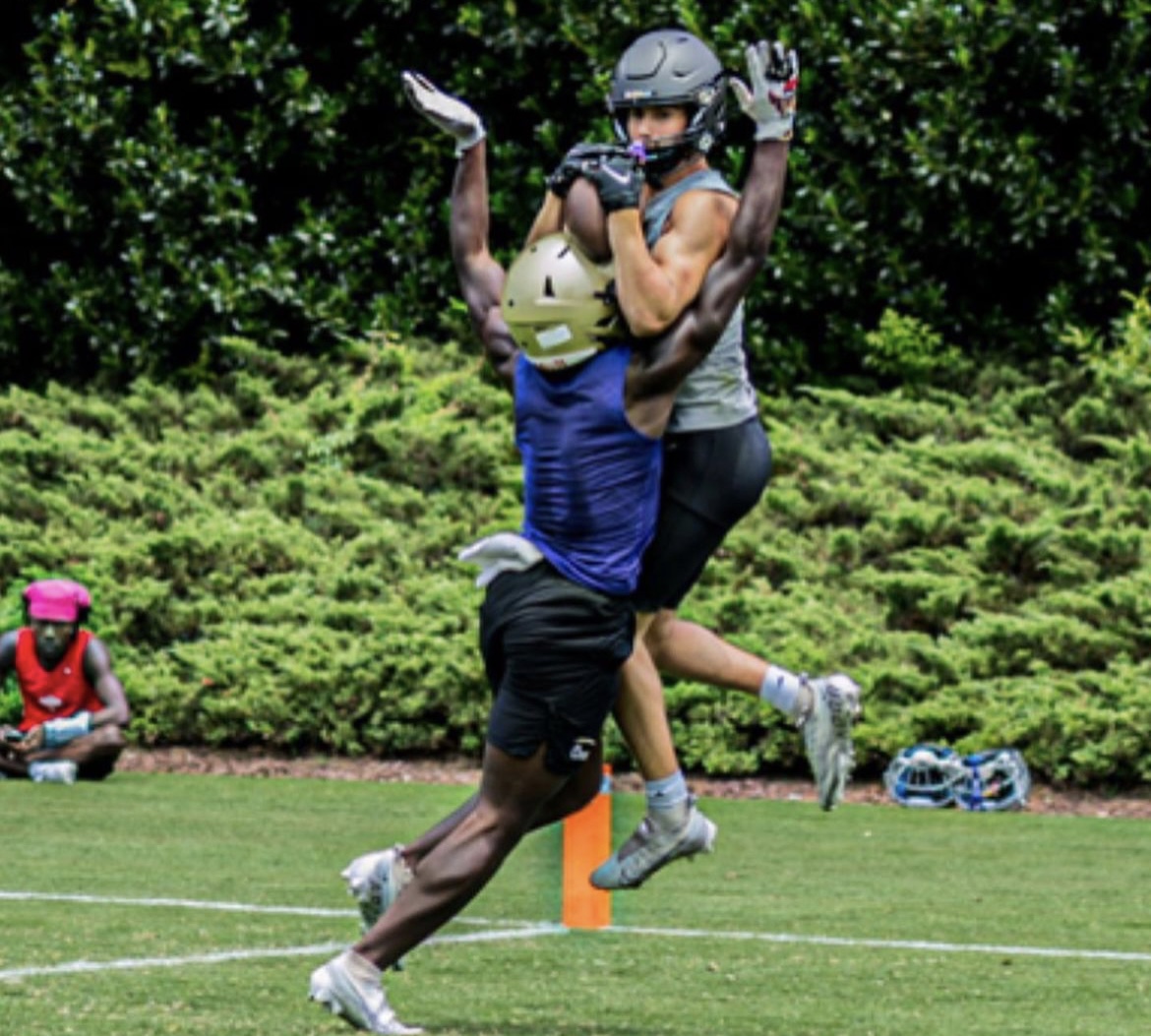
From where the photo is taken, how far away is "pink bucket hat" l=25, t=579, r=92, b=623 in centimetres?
1536

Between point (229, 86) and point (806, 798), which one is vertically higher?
point (229, 86)

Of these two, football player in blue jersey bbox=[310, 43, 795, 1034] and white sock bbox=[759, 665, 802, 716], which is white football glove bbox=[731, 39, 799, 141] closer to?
football player in blue jersey bbox=[310, 43, 795, 1034]

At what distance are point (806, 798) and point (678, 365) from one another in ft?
29.4

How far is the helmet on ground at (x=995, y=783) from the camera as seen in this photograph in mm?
14680

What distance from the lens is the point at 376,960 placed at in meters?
6.59

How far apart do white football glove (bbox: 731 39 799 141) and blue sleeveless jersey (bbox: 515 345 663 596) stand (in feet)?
2.14

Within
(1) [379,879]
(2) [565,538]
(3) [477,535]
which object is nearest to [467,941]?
(1) [379,879]

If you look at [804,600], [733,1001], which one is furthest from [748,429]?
[804,600]

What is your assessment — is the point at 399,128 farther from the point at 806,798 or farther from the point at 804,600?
the point at 806,798

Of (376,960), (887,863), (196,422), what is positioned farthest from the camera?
(196,422)

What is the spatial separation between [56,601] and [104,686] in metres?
0.57

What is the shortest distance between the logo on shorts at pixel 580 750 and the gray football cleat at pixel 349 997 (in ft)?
2.40

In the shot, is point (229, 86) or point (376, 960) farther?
point (229, 86)

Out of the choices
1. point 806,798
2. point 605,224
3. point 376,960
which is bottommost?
point 806,798
